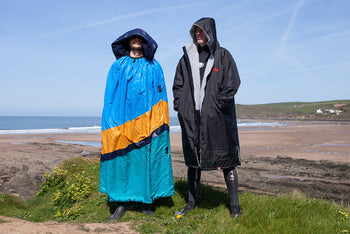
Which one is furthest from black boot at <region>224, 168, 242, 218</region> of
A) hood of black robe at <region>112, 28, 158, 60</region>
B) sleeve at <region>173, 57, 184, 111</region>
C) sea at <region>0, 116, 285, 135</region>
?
sea at <region>0, 116, 285, 135</region>

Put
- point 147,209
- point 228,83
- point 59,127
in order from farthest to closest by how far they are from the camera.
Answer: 1. point 59,127
2. point 147,209
3. point 228,83

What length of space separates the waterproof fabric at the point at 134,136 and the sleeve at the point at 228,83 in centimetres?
103

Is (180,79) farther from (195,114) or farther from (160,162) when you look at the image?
(160,162)

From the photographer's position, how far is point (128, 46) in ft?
14.4

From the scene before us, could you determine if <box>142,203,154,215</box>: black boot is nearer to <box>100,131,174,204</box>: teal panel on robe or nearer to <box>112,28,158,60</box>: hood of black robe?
<box>100,131,174,204</box>: teal panel on robe

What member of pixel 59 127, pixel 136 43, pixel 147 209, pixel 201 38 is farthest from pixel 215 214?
pixel 59 127

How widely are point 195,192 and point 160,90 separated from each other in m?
1.60

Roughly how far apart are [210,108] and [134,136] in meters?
1.22

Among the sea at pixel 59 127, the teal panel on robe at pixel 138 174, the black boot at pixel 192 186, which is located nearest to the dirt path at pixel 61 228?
the teal panel on robe at pixel 138 174

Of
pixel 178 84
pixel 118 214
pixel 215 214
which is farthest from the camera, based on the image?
pixel 118 214

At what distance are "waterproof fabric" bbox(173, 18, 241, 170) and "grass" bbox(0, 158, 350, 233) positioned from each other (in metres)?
0.72

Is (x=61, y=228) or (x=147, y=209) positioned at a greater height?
(x=61, y=228)

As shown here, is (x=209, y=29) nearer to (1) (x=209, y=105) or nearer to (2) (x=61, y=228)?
(1) (x=209, y=105)

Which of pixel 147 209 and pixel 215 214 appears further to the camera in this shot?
pixel 147 209
